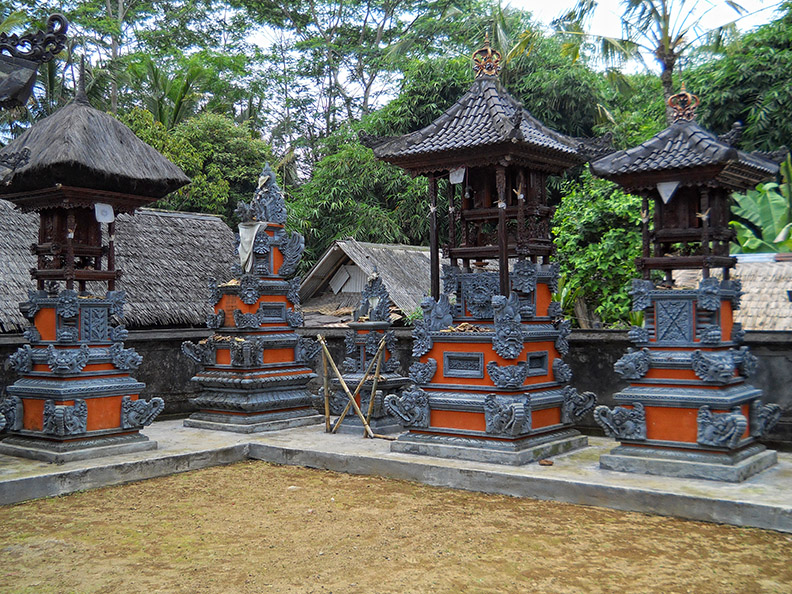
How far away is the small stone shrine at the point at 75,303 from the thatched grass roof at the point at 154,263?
240 centimetres

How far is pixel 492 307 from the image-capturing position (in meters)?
9.24

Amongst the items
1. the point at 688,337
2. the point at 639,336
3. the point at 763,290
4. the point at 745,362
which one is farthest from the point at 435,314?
the point at 763,290

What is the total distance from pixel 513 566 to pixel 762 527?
7.63 feet

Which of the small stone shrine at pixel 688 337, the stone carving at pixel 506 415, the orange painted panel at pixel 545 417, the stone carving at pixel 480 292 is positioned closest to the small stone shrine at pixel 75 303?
the stone carving at pixel 480 292

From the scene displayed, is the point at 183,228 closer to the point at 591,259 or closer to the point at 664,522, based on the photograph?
the point at 591,259

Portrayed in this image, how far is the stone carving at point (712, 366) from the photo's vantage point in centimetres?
770

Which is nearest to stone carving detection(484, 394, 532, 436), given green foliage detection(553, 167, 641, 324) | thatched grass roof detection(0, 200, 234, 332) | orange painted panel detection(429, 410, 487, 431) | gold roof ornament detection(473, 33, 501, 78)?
orange painted panel detection(429, 410, 487, 431)

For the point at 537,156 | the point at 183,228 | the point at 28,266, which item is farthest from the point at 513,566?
the point at 183,228

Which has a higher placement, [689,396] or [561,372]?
[561,372]

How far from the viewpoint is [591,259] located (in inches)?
586

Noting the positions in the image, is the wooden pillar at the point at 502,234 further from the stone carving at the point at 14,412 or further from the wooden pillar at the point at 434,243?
the stone carving at the point at 14,412

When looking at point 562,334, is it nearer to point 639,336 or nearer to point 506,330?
point 506,330

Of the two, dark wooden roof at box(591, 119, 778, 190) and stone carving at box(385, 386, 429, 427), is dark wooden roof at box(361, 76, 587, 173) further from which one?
stone carving at box(385, 386, 429, 427)

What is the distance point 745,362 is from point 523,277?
99.9 inches
